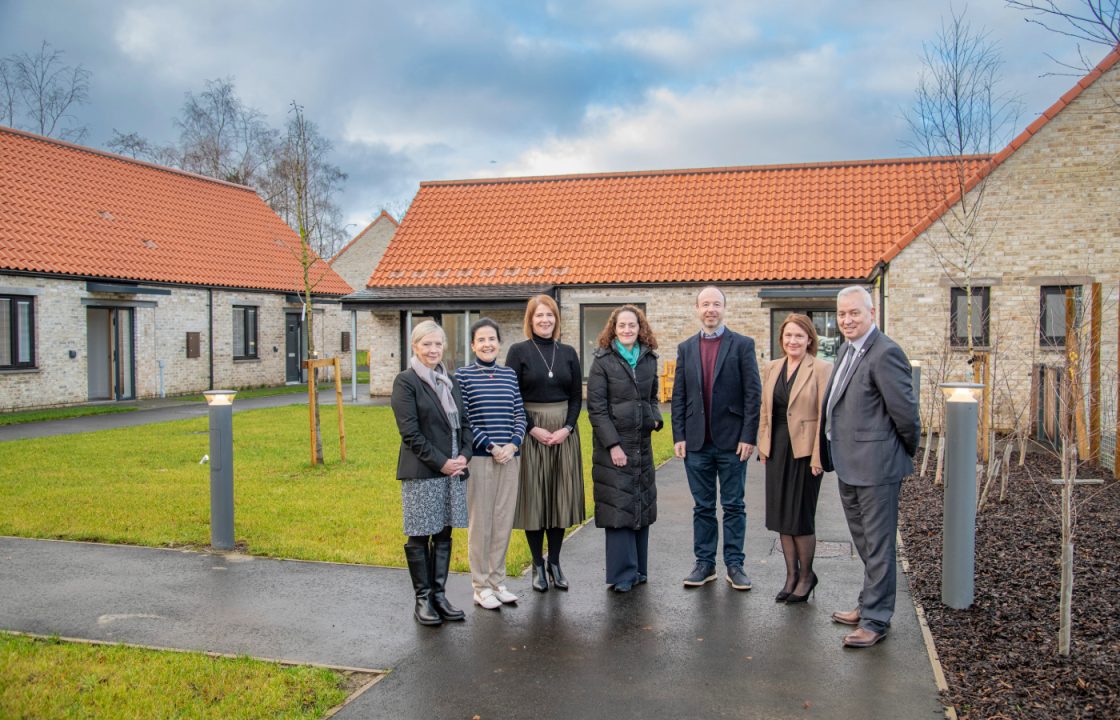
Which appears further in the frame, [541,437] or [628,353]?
[628,353]

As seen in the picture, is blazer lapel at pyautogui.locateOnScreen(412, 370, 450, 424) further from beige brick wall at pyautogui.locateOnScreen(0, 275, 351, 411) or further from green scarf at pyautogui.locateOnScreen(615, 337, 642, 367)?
beige brick wall at pyautogui.locateOnScreen(0, 275, 351, 411)

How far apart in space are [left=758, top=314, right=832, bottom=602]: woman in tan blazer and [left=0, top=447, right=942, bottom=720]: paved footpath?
34cm

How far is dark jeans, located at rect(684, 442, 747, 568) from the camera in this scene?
623cm

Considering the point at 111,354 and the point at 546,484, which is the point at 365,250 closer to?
the point at 111,354

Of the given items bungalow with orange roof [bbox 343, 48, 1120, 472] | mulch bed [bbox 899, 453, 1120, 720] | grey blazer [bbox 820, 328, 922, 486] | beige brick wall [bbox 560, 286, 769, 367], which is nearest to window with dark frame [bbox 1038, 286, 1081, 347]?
bungalow with orange roof [bbox 343, 48, 1120, 472]

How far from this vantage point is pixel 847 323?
5250 millimetres

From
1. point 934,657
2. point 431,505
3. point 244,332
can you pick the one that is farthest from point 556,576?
point 244,332

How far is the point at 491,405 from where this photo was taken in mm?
5789

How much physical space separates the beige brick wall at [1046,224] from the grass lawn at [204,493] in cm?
626

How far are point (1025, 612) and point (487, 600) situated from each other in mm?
3308

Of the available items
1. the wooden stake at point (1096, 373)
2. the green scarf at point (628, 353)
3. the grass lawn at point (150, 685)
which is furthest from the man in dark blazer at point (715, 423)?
the wooden stake at point (1096, 373)

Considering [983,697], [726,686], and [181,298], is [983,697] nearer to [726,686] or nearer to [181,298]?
[726,686]

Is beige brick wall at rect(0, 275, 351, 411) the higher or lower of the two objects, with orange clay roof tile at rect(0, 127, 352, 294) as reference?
lower

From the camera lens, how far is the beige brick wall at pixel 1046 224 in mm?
14820
